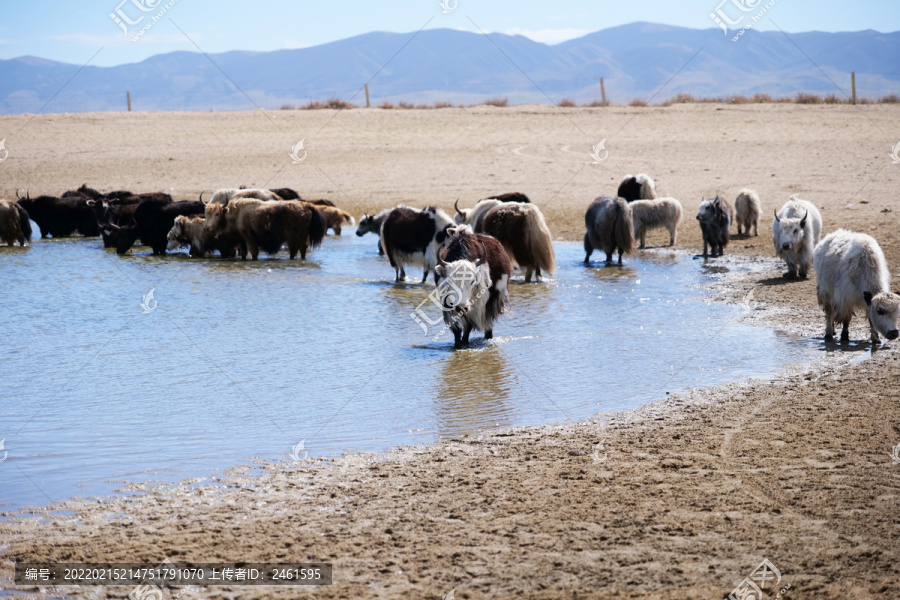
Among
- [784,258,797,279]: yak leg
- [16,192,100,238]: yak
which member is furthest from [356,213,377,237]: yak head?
[784,258,797,279]: yak leg

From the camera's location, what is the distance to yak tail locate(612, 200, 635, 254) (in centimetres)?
1371

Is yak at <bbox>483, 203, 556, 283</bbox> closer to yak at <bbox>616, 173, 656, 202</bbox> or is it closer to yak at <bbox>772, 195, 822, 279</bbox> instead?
yak at <bbox>772, 195, 822, 279</bbox>

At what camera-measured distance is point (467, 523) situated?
4.44 meters

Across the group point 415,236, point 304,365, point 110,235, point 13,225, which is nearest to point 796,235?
point 415,236

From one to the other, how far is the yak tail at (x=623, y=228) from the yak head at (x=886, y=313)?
614 cm

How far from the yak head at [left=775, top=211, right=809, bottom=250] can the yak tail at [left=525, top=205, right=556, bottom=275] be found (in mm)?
2984

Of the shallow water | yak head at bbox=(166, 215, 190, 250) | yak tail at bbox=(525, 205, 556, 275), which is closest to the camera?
the shallow water

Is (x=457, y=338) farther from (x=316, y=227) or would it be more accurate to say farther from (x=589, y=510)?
(x=316, y=227)

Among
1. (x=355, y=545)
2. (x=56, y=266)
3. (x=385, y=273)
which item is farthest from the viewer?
(x=56, y=266)

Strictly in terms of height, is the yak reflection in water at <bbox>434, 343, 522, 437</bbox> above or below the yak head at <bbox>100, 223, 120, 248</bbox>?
below

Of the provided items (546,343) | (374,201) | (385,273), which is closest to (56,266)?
(385,273)

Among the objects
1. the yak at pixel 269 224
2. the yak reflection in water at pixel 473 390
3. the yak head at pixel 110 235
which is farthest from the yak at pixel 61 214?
the yak reflection in water at pixel 473 390

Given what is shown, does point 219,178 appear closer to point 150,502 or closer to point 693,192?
point 693,192

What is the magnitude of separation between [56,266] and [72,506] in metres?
11.3
